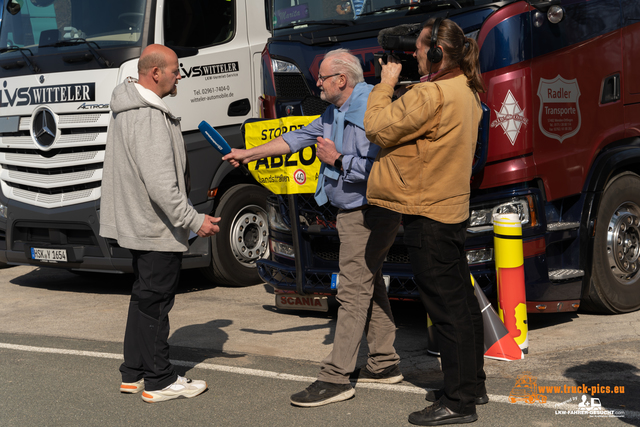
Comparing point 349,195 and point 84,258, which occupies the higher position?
point 349,195

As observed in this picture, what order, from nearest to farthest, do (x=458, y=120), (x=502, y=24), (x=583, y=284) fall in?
(x=458, y=120), (x=502, y=24), (x=583, y=284)

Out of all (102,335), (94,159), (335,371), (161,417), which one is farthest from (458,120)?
(94,159)

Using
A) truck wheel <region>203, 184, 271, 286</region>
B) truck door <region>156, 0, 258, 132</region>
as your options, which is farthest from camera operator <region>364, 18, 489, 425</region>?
truck wheel <region>203, 184, 271, 286</region>

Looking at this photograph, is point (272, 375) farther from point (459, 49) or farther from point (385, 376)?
point (459, 49)

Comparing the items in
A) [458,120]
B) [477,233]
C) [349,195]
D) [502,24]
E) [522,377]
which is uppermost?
[502,24]

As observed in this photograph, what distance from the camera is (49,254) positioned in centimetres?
760

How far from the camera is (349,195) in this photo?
14.6ft

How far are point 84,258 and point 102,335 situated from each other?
1.46 meters

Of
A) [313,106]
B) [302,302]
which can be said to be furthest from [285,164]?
[302,302]

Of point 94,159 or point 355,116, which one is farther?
point 94,159

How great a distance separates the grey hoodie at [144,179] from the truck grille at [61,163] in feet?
9.05

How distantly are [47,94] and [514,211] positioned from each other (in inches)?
180

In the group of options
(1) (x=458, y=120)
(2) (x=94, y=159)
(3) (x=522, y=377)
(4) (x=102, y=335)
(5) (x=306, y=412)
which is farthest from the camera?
(2) (x=94, y=159)

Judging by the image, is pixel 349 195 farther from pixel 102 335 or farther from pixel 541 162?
pixel 102 335
